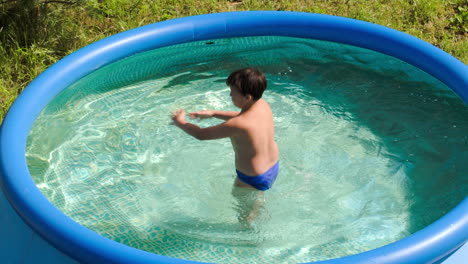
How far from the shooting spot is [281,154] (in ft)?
12.5

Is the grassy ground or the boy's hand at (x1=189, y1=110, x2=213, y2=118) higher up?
the boy's hand at (x1=189, y1=110, x2=213, y2=118)

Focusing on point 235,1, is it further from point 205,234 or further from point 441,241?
point 441,241

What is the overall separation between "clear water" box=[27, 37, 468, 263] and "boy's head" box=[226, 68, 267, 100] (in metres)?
0.79

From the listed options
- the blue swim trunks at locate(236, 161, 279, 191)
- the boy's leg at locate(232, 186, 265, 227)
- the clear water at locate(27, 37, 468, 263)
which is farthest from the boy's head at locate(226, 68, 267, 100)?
the clear water at locate(27, 37, 468, 263)

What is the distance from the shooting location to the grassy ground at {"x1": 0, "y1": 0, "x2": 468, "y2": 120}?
14.7ft

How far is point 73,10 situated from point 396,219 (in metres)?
3.21

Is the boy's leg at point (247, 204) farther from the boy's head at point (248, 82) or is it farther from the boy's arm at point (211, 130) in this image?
the boy's head at point (248, 82)

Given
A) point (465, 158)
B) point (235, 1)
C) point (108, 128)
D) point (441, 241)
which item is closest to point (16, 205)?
point (108, 128)

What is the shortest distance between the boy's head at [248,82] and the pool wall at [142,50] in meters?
0.90

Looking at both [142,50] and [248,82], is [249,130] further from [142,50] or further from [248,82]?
[142,50]

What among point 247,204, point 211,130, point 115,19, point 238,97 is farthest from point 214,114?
point 115,19

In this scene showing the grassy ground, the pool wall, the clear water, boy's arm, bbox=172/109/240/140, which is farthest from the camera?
the grassy ground

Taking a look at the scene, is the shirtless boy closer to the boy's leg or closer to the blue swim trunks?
the blue swim trunks

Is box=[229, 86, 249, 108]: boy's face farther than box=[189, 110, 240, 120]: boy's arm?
No
